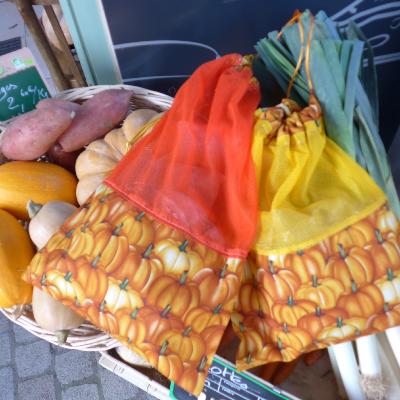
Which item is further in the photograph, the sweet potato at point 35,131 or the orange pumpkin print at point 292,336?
the sweet potato at point 35,131

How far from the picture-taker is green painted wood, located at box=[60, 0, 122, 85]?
2.51 ft

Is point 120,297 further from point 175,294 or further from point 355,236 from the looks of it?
point 355,236

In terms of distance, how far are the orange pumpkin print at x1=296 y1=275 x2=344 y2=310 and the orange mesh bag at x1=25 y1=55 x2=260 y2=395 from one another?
0.09m

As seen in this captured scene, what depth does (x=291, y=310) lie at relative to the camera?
19.3 inches

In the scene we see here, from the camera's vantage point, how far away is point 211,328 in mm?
490

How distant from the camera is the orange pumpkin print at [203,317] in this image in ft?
1.58

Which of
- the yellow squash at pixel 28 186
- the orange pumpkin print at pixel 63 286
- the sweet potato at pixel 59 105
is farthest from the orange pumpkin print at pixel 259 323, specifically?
the sweet potato at pixel 59 105

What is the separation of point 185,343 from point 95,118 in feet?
1.72

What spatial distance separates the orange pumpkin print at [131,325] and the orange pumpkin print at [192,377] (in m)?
0.07

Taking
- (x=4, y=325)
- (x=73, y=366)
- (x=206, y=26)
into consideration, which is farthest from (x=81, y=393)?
(x=206, y=26)

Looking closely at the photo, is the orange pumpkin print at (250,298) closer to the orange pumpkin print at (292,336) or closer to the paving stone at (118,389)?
the orange pumpkin print at (292,336)

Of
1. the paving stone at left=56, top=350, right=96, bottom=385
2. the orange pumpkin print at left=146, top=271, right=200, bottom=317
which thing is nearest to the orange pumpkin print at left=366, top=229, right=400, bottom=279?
the orange pumpkin print at left=146, top=271, right=200, bottom=317

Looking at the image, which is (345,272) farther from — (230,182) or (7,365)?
(7,365)

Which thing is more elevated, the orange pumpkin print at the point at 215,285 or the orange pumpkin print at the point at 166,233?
the orange pumpkin print at the point at 166,233
